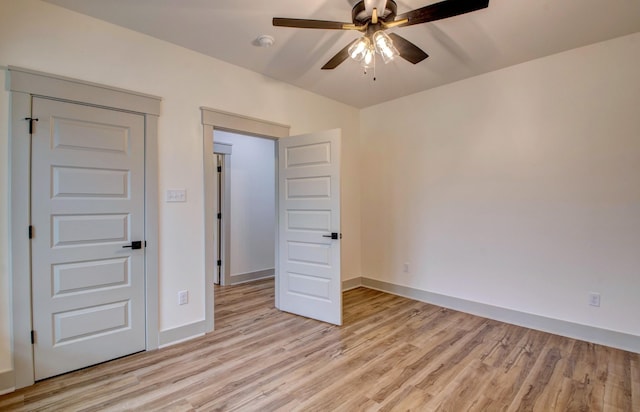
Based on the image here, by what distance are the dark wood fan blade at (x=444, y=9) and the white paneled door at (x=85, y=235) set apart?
2.37 metres

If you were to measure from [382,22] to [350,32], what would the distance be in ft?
2.20

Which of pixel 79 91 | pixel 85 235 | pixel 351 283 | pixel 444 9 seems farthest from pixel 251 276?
pixel 444 9

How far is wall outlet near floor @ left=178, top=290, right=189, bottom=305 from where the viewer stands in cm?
289

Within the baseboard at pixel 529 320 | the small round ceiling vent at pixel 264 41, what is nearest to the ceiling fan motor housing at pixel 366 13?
the small round ceiling vent at pixel 264 41

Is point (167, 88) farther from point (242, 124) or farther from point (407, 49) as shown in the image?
point (407, 49)

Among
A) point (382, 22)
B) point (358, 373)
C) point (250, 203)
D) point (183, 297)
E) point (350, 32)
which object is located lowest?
point (358, 373)

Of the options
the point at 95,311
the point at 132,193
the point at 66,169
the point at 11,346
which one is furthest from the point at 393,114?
the point at 11,346

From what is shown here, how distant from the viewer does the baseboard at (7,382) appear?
6.73ft

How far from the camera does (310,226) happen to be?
3.43 meters

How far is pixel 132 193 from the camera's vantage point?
261cm

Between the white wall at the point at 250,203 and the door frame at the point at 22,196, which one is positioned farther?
the white wall at the point at 250,203

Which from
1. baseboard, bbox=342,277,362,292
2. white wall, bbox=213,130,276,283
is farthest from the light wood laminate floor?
white wall, bbox=213,130,276,283

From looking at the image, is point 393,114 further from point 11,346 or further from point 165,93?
point 11,346

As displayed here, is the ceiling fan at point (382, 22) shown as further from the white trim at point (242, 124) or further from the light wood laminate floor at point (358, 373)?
the light wood laminate floor at point (358, 373)
